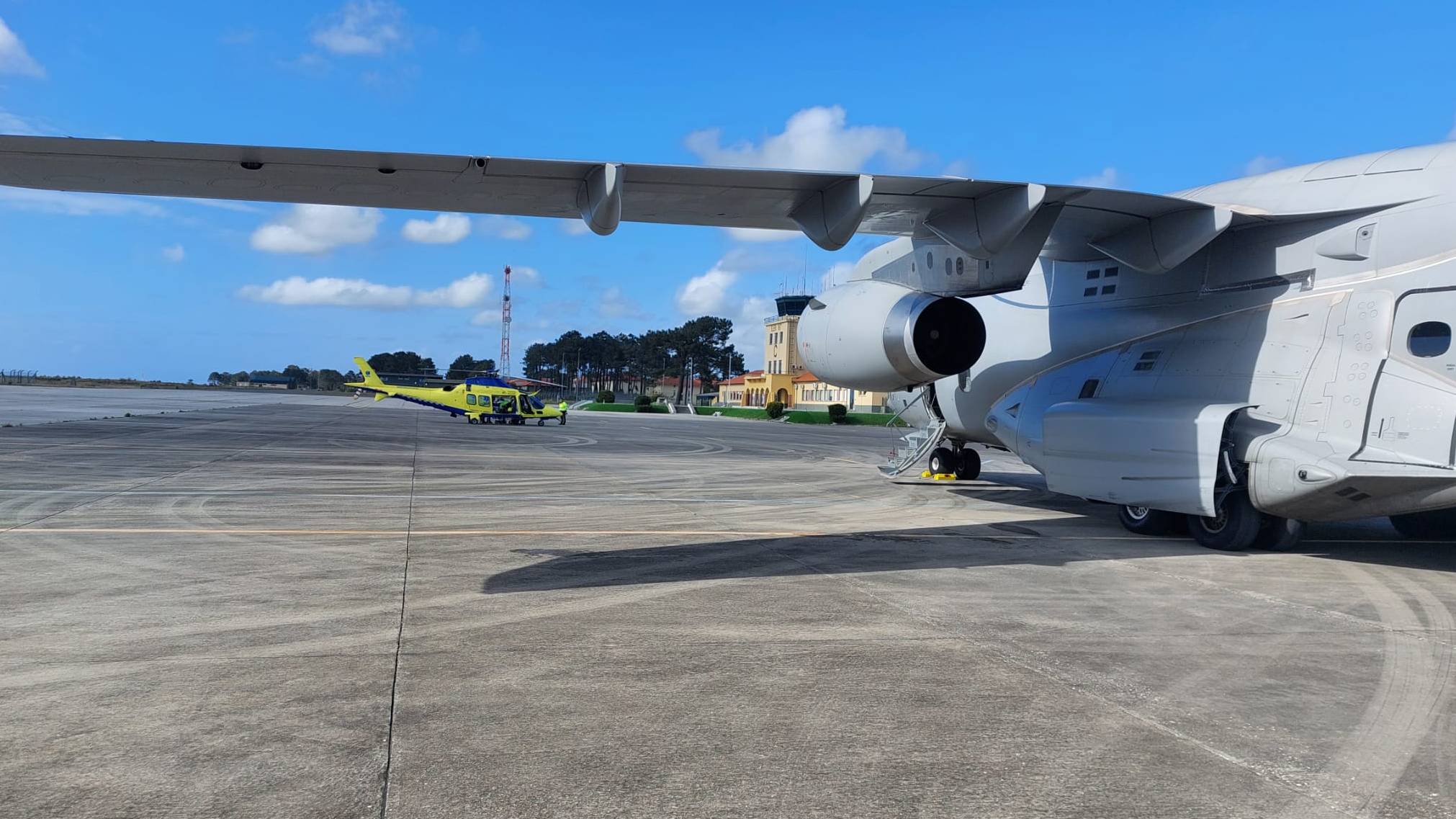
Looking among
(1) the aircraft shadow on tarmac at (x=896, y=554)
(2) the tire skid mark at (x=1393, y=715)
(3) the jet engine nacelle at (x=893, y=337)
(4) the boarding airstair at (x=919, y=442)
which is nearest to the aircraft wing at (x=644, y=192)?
(3) the jet engine nacelle at (x=893, y=337)

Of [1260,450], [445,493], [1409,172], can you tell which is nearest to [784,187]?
[1260,450]

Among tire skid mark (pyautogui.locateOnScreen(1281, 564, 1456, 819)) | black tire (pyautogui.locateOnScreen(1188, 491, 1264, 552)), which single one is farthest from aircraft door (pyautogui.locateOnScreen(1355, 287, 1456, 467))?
tire skid mark (pyautogui.locateOnScreen(1281, 564, 1456, 819))

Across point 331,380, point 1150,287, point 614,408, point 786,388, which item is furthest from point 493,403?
point 331,380

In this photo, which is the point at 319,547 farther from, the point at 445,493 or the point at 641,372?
the point at 641,372

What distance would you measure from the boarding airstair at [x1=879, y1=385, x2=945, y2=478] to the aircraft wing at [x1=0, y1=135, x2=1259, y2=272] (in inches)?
284

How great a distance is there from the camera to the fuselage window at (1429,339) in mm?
8938

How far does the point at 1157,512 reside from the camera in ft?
37.9

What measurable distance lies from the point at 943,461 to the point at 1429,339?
1071 cm

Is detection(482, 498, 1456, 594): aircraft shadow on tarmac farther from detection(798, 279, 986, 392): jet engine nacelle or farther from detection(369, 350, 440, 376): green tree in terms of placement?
detection(369, 350, 440, 376): green tree

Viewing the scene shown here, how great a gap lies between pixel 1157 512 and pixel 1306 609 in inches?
164

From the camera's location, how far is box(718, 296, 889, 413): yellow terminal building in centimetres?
8375

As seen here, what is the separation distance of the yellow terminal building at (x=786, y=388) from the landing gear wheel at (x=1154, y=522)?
45.3m

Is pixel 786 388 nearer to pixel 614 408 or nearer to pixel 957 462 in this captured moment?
pixel 614 408

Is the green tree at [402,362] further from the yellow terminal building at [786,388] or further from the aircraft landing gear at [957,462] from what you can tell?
the aircraft landing gear at [957,462]
